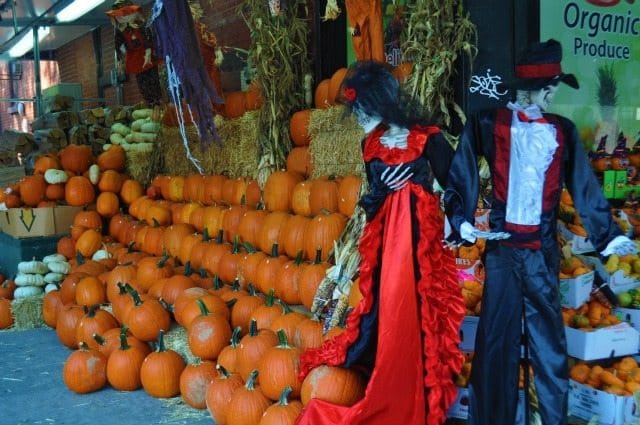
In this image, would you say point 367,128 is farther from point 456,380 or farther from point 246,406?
point 246,406

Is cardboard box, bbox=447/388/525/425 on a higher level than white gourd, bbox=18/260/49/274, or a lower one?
lower

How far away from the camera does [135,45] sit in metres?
7.45

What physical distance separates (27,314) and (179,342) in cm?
254

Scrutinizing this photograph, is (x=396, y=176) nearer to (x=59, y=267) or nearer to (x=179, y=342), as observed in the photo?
(x=179, y=342)

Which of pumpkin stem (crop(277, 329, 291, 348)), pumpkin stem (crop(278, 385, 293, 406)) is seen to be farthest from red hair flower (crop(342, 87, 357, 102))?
pumpkin stem (crop(278, 385, 293, 406))

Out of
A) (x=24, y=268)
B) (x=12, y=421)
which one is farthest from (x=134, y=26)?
(x=12, y=421)

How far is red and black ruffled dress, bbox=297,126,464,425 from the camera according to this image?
306 centimetres

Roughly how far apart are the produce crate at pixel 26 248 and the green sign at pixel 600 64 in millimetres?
5505

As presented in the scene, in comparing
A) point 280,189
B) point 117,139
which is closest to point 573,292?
point 280,189

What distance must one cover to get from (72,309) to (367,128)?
3.54 meters

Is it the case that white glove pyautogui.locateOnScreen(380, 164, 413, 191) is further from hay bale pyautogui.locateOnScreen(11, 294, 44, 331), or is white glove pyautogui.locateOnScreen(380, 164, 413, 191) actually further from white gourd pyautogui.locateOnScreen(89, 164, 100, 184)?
white gourd pyautogui.locateOnScreen(89, 164, 100, 184)

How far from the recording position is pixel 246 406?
3.59m

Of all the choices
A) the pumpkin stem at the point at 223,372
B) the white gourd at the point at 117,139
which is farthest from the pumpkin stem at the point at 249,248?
the white gourd at the point at 117,139

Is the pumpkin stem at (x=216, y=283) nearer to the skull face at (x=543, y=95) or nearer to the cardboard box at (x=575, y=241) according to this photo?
the cardboard box at (x=575, y=241)
